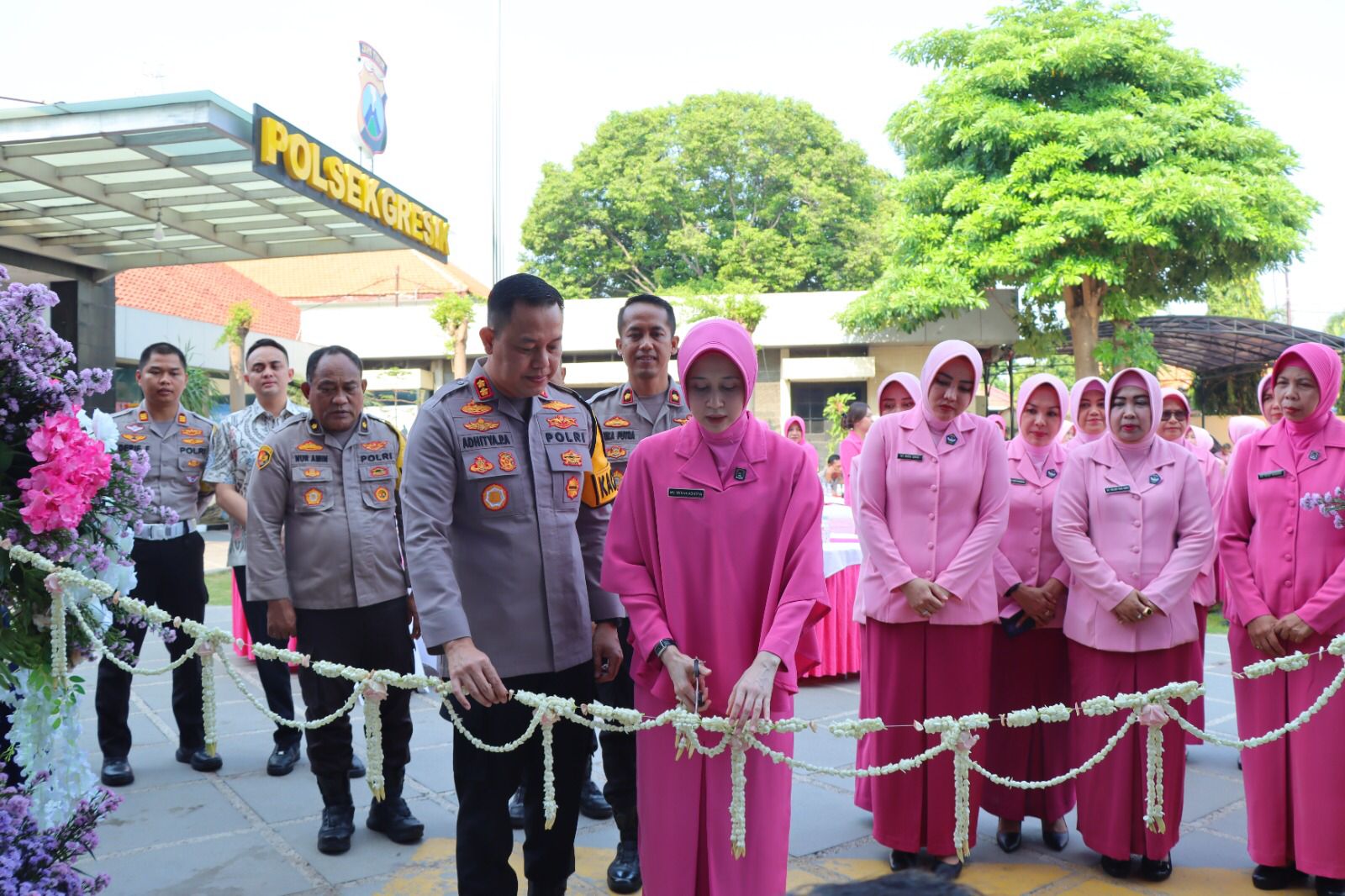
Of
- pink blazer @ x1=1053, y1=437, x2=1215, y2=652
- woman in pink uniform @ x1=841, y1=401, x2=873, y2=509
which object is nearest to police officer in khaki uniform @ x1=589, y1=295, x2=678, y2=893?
pink blazer @ x1=1053, y1=437, x2=1215, y2=652

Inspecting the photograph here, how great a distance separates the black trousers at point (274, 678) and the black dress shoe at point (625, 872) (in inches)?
84.7

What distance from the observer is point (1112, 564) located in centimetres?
390

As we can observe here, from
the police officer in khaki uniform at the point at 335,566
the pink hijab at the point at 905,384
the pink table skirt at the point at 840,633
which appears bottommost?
the pink table skirt at the point at 840,633

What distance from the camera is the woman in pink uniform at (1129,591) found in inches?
148

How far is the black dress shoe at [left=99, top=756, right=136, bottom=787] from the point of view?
4.79 meters

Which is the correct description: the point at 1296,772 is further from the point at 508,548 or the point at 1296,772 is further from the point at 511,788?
the point at 508,548

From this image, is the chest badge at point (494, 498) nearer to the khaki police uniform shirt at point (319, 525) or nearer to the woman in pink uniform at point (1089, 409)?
the khaki police uniform shirt at point (319, 525)

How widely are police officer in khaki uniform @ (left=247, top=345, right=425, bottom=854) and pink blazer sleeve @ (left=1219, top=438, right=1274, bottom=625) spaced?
314 centimetres

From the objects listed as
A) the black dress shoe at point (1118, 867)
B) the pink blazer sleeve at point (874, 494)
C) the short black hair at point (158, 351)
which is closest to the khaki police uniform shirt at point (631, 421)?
the pink blazer sleeve at point (874, 494)

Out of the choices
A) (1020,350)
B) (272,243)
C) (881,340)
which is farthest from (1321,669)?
(881,340)

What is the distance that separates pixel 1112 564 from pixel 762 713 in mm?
1935

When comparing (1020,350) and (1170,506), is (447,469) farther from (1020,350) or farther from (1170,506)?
(1020,350)

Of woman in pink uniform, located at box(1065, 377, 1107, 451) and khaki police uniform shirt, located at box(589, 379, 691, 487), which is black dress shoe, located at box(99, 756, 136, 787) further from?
woman in pink uniform, located at box(1065, 377, 1107, 451)

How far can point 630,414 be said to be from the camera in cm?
416
